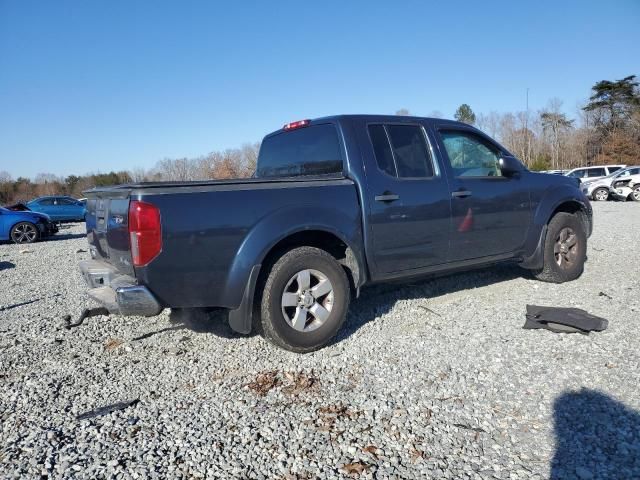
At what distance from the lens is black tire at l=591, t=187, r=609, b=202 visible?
22891 millimetres

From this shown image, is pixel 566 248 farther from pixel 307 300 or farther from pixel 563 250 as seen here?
pixel 307 300

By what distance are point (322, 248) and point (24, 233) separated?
13.5 metres

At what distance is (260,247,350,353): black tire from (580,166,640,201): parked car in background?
2289 centimetres

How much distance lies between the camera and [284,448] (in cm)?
250

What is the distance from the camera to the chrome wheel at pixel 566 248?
225 inches

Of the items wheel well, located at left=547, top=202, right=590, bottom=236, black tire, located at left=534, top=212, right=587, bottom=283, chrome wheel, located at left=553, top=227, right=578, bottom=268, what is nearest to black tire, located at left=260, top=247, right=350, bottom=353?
black tire, located at left=534, top=212, right=587, bottom=283

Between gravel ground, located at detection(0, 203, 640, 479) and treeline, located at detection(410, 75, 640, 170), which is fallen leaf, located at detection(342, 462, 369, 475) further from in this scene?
treeline, located at detection(410, 75, 640, 170)

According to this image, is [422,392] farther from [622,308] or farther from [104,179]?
[104,179]

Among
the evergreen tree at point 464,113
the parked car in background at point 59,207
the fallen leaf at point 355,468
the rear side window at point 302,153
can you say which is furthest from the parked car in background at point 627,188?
the evergreen tree at point 464,113

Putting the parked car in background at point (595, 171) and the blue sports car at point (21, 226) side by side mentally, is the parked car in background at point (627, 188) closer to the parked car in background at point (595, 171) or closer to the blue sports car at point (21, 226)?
the parked car in background at point (595, 171)

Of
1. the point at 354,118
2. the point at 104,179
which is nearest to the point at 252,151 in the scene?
the point at 104,179

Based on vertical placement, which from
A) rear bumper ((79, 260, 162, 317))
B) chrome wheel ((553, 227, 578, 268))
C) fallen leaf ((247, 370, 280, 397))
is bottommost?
fallen leaf ((247, 370, 280, 397))

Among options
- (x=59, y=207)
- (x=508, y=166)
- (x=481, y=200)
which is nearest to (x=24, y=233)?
(x=59, y=207)

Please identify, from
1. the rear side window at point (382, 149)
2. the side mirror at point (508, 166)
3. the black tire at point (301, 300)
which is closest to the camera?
the black tire at point (301, 300)
